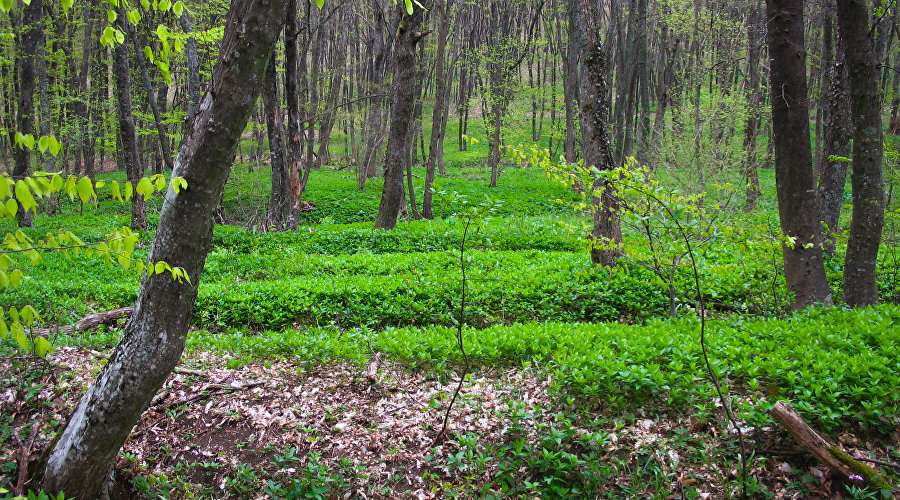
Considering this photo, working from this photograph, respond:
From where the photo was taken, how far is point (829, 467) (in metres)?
2.99

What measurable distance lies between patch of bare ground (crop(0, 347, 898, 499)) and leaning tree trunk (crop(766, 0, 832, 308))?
2.90 meters

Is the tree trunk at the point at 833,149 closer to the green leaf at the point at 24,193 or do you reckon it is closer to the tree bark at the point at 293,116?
the green leaf at the point at 24,193

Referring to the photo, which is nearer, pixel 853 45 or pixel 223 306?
pixel 853 45

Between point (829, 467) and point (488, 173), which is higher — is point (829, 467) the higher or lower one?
the lower one

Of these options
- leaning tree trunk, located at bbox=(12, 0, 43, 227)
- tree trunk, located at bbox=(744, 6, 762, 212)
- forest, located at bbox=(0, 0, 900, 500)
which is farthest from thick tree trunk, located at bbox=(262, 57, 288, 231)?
tree trunk, located at bbox=(744, 6, 762, 212)

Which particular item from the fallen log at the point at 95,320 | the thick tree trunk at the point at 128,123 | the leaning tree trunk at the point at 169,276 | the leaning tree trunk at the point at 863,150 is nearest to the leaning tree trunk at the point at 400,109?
the fallen log at the point at 95,320

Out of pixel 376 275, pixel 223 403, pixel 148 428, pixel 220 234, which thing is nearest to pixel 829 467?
pixel 223 403

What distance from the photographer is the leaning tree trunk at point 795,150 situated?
17.6 ft

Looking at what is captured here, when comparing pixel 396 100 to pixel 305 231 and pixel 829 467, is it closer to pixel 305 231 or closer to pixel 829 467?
pixel 305 231

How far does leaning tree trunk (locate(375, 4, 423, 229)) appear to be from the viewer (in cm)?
1187

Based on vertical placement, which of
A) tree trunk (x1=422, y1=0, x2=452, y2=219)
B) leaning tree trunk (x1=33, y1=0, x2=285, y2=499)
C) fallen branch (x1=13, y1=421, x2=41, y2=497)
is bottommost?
fallen branch (x1=13, y1=421, x2=41, y2=497)

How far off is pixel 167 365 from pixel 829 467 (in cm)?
410

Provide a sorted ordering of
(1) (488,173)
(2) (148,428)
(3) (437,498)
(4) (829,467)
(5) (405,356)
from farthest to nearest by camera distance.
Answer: (1) (488,173), (5) (405,356), (2) (148,428), (3) (437,498), (4) (829,467)

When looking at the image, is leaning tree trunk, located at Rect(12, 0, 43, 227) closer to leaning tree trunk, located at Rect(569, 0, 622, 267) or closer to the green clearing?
the green clearing
